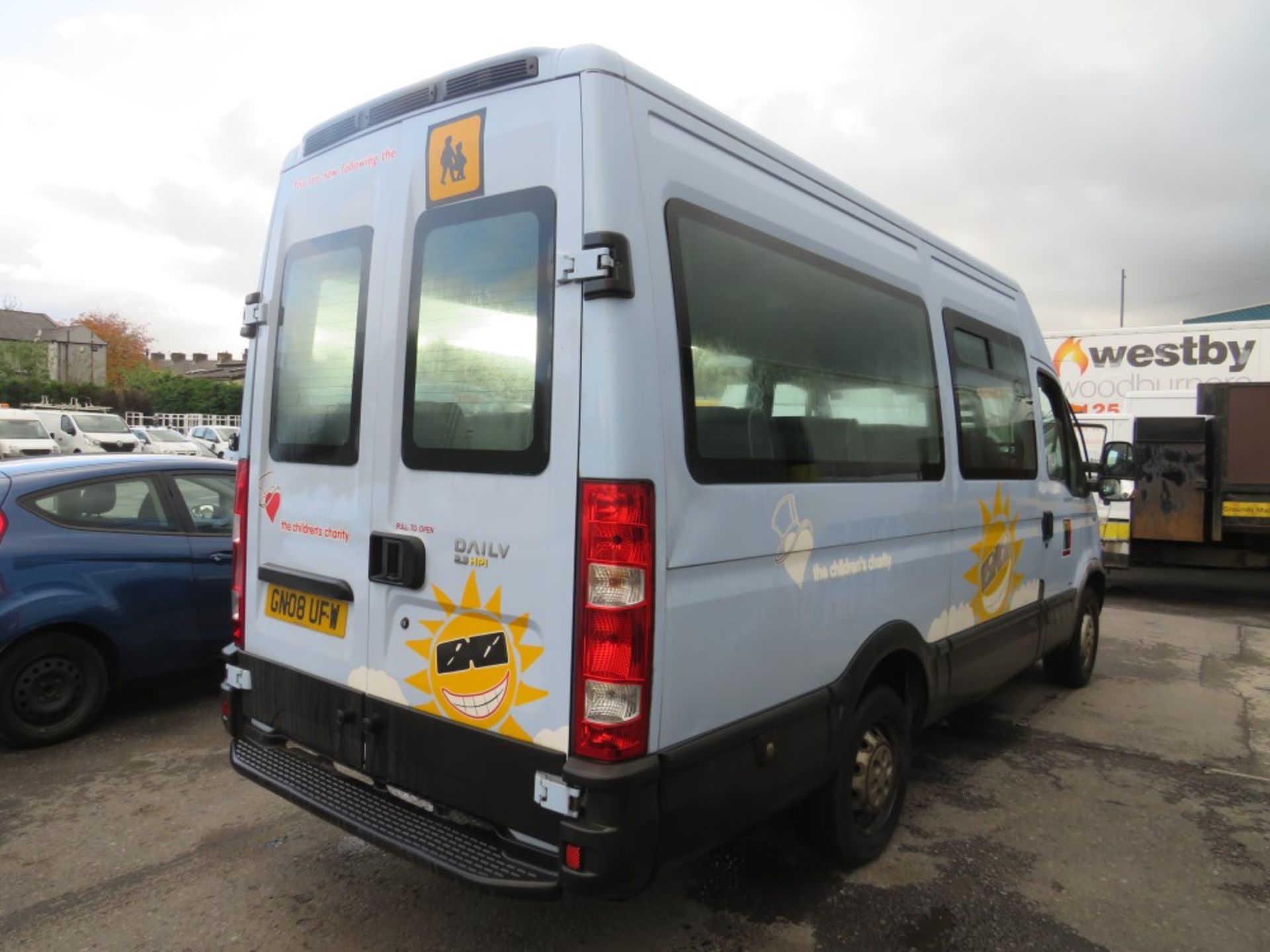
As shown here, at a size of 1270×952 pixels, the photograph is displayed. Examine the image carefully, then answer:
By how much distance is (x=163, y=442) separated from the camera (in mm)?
27531

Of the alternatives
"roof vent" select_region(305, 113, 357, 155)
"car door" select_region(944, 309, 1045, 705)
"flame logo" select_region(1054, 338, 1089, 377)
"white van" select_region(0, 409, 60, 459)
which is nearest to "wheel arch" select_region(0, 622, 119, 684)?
"roof vent" select_region(305, 113, 357, 155)

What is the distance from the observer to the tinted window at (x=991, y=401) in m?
4.10

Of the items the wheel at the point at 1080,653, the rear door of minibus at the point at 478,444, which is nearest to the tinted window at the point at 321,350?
the rear door of minibus at the point at 478,444

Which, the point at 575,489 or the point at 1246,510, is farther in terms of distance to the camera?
the point at 1246,510

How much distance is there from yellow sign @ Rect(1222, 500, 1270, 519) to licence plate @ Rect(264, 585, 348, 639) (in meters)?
10.1

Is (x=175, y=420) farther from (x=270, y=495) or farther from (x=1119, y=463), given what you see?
(x=1119, y=463)

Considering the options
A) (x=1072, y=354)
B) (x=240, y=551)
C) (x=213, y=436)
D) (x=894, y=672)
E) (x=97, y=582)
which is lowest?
(x=894, y=672)

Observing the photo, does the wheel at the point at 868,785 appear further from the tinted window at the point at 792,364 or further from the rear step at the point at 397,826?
the rear step at the point at 397,826

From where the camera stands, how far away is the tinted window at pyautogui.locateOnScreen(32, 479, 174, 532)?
15.4ft

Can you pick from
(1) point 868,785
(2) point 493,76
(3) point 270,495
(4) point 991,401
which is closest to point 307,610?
(3) point 270,495

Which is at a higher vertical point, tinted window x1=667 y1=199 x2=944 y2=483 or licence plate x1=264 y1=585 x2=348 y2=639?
tinted window x1=667 y1=199 x2=944 y2=483

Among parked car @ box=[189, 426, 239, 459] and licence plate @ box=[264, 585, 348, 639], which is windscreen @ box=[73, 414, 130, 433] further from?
licence plate @ box=[264, 585, 348, 639]

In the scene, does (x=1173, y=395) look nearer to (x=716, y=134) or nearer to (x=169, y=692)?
(x=716, y=134)

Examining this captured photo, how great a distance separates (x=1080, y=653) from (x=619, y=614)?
16.5 feet
